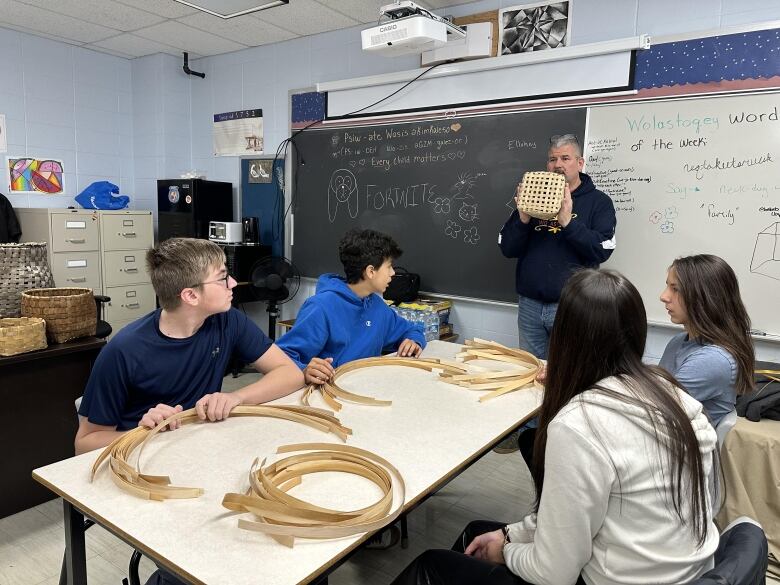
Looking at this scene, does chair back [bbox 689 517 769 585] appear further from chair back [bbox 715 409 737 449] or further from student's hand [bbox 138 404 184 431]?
student's hand [bbox 138 404 184 431]

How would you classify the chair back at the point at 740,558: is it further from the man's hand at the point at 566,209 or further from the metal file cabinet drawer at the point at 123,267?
the metal file cabinet drawer at the point at 123,267

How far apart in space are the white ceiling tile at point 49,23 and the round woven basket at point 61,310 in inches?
121

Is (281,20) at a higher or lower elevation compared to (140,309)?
higher

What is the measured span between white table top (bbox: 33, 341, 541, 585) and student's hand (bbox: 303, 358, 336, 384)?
0.07 metres

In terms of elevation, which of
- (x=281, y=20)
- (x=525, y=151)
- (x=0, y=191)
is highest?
(x=281, y=20)

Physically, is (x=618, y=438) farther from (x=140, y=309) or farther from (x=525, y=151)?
(x=140, y=309)

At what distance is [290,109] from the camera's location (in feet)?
17.2

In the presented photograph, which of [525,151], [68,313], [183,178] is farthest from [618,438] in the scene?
[183,178]

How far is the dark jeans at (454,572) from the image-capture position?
4.24ft

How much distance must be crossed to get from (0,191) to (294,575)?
550 cm

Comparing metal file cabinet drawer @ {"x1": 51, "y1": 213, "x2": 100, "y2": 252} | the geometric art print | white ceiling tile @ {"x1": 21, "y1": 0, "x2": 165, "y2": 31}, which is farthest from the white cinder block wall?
white ceiling tile @ {"x1": 21, "y1": 0, "x2": 165, "y2": 31}

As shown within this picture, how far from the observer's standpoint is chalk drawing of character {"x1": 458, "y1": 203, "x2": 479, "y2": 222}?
4238 millimetres

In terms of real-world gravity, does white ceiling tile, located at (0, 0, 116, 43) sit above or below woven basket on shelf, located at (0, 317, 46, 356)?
above

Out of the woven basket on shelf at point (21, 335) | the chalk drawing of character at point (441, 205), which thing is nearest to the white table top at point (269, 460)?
the woven basket on shelf at point (21, 335)
